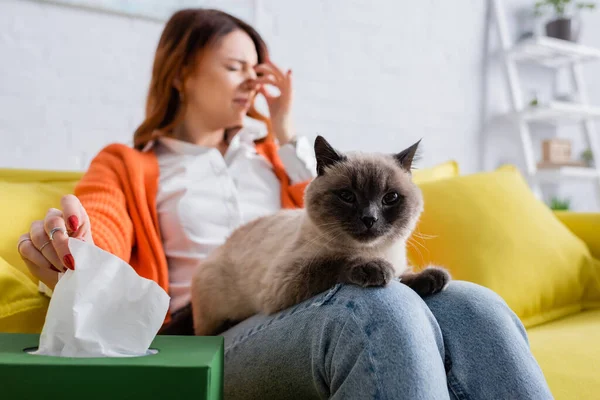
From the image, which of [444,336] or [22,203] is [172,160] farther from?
[444,336]

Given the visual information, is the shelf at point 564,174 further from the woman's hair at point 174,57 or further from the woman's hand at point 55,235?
the woman's hand at point 55,235

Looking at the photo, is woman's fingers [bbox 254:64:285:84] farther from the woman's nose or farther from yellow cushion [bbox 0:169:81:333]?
yellow cushion [bbox 0:169:81:333]

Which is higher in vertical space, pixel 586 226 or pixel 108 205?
pixel 108 205

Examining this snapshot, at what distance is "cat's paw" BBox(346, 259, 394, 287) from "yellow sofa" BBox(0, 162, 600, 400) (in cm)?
34

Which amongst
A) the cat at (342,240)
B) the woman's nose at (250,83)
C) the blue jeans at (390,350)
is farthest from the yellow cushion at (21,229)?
the woman's nose at (250,83)

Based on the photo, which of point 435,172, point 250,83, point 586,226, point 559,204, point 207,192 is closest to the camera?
point 207,192

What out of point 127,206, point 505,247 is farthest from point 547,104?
point 127,206

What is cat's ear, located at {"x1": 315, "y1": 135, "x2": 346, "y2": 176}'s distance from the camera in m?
1.07

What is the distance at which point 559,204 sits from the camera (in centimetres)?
343

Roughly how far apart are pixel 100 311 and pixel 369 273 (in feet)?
1.35

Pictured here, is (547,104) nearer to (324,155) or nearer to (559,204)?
(559,204)

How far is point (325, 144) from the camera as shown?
3.48ft

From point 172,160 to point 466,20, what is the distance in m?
2.32

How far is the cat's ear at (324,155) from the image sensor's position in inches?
41.9
